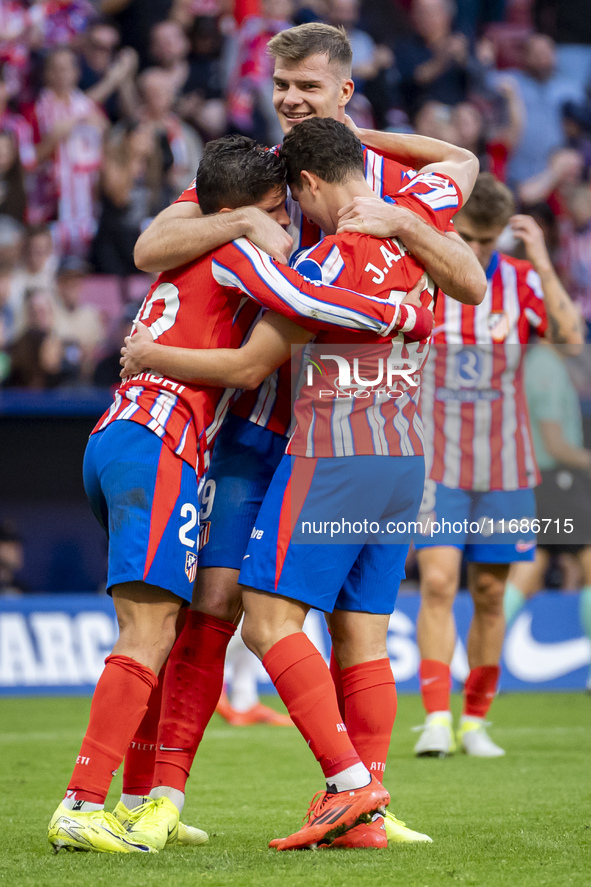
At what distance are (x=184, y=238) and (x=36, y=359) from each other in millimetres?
6591

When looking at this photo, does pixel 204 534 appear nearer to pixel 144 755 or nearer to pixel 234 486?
pixel 234 486

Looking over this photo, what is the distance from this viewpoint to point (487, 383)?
5.42 metres

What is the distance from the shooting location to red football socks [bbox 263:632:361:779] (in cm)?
279

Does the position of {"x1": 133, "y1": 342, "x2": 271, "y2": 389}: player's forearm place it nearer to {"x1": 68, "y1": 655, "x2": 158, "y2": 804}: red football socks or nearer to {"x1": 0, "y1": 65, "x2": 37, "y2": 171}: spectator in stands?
{"x1": 68, "y1": 655, "x2": 158, "y2": 804}: red football socks

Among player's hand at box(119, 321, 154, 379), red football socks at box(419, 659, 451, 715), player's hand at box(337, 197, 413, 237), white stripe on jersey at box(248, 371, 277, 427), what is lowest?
red football socks at box(419, 659, 451, 715)

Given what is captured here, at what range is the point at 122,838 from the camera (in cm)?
276

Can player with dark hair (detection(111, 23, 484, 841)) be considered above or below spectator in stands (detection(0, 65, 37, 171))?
above

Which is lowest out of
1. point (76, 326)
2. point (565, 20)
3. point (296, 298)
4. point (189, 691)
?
point (76, 326)

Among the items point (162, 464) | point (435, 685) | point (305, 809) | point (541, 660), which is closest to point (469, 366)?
point (435, 685)

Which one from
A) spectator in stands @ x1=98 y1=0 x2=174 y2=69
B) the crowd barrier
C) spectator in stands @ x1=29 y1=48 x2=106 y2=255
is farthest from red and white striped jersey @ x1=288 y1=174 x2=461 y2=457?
spectator in stands @ x1=98 y1=0 x2=174 y2=69

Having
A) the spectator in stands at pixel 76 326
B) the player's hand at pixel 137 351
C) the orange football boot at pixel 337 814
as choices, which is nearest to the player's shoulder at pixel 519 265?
the player's hand at pixel 137 351

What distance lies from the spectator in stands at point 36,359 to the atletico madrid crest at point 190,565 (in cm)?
670

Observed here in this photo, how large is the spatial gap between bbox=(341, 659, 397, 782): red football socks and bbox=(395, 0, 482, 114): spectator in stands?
380 inches

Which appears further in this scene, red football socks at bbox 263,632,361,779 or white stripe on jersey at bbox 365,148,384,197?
white stripe on jersey at bbox 365,148,384,197
